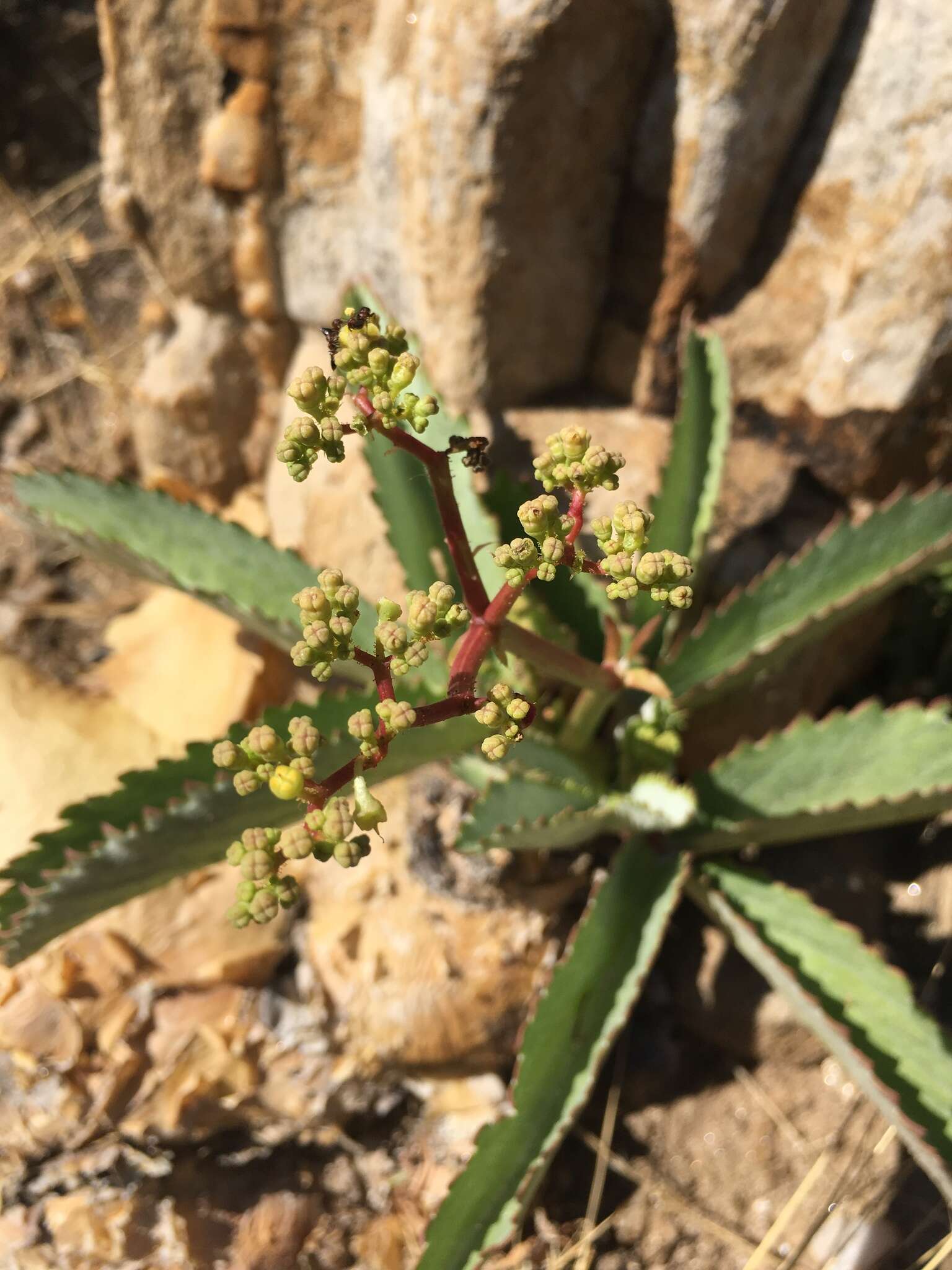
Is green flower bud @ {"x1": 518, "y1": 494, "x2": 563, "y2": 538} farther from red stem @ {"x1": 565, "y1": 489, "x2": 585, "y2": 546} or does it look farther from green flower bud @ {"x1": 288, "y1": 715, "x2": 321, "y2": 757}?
green flower bud @ {"x1": 288, "y1": 715, "x2": 321, "y2": 757}

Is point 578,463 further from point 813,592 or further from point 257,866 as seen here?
point 813,592

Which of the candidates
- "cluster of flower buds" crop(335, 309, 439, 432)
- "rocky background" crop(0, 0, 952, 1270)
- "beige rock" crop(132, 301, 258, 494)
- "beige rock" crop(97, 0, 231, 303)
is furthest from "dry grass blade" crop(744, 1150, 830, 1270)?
"beige rock" crop(97, 0, 231, 303)

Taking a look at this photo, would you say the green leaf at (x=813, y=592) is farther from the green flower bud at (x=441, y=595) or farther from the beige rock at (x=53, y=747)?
the beige rock at (x=53, y=747)

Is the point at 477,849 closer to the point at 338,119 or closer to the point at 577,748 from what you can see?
the point at 577,748

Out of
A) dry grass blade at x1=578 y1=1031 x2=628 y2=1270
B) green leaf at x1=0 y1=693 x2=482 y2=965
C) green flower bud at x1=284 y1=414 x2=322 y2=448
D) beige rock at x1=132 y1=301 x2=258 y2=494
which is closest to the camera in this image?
green flower bud at x1=284 y1=414 x2=322 y2=448

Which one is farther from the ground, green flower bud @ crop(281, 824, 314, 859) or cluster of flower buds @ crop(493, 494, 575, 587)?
cluster of flower buds @ crop(493, 494, 575, 587)

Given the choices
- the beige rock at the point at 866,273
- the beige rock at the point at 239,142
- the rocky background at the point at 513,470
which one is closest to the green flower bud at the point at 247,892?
the rocky background at the point at 513,470
